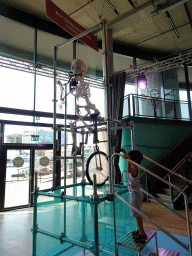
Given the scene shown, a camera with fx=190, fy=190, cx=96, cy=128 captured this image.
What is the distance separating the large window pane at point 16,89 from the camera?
6.30 metres

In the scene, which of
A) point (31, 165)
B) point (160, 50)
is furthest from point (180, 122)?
point (31, 165)

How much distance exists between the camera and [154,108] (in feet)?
28.1

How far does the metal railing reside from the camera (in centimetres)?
809

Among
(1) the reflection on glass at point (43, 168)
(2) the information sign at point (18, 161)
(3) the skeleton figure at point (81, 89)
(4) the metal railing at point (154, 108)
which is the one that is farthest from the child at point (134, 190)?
(4) the metal railing at point (154, 108)

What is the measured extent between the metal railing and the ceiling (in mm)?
2399

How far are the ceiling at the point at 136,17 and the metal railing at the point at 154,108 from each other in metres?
2.40

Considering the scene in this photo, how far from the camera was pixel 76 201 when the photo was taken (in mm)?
2582

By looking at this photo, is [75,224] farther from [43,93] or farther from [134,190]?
[43,93]

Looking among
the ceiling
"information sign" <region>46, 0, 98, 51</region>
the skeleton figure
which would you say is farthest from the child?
the ceiling

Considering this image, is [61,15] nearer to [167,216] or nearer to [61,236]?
[61,236]

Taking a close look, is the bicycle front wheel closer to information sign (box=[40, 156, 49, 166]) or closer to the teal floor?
the teal floor

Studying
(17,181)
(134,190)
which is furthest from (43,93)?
(134,190)

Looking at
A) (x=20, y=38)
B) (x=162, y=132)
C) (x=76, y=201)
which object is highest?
(x=20, y=38)

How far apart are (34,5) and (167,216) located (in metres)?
8.02
